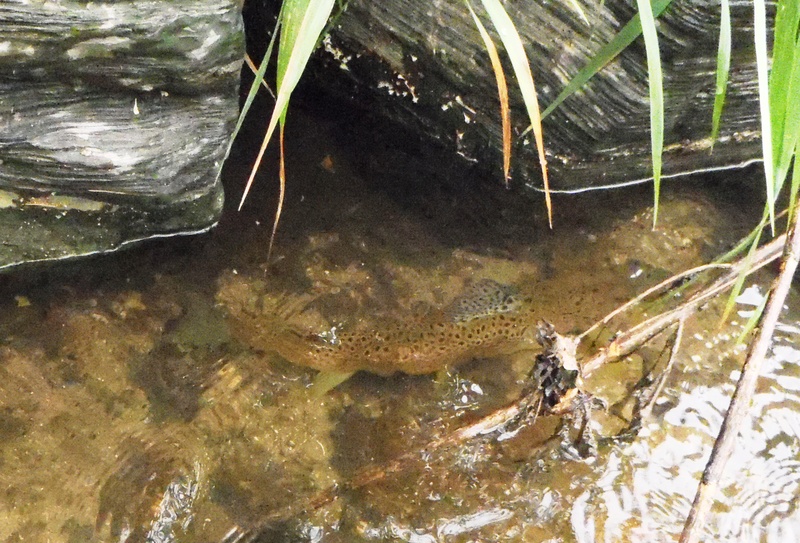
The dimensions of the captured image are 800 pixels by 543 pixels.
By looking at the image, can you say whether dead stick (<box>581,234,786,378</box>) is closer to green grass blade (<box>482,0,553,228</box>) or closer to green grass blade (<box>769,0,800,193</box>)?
green grass blade (<box>769,0,800,193</box>)

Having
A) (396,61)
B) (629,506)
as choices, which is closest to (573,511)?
(629,506)

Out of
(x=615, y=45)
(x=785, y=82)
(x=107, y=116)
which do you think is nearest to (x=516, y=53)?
(x=615, y=45)

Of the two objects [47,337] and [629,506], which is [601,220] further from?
[47,337]

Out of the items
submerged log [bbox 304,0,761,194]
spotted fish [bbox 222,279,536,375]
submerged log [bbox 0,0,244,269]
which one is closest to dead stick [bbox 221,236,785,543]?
spotted fish [bbox 222,279,536,375]

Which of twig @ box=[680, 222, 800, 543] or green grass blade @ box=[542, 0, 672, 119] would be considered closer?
twig @ box=[680, 222, 800, 543]

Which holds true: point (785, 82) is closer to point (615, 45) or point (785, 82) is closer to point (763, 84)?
point (763, 84)

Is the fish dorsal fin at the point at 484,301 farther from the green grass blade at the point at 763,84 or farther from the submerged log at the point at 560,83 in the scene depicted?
the green grass blade at the point at 763,84
